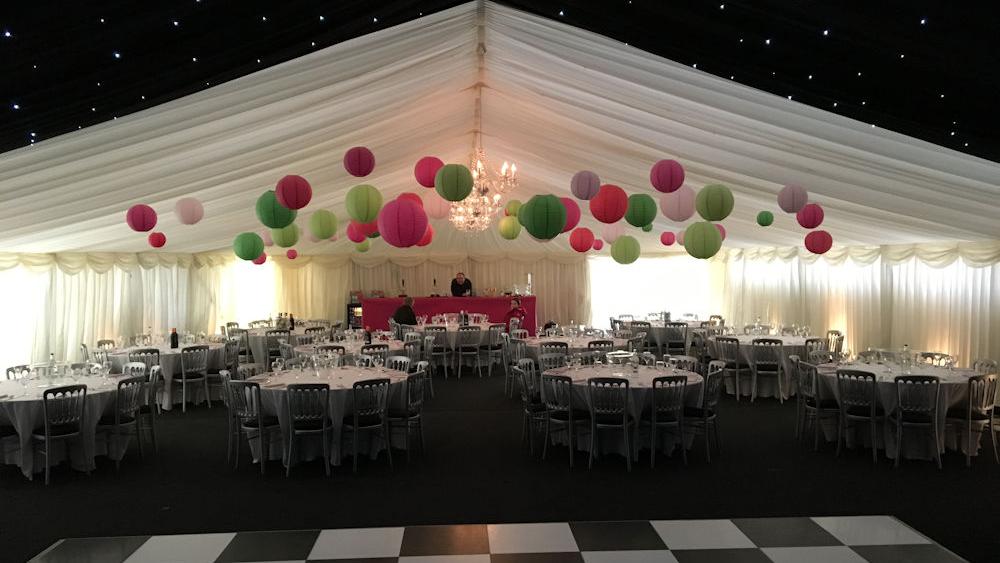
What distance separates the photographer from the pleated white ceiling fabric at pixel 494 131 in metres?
5.99

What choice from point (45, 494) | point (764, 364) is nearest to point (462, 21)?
point (45, 494)

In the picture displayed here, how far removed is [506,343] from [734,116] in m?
6.32

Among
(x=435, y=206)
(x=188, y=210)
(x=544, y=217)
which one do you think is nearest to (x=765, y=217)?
(x=544, y=217)

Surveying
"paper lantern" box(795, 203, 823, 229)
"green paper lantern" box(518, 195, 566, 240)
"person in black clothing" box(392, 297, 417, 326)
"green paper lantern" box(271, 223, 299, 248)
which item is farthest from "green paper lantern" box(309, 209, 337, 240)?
"paper lantern" box(795, 203, 823, 229)

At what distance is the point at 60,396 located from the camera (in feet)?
22.0

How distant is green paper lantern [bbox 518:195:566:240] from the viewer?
705cm

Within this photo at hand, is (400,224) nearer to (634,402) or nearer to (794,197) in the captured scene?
(634,402)

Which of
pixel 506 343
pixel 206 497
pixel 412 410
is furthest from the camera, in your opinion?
pixel 506 343

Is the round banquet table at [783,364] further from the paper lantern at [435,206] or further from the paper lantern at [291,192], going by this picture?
the paper lantern at [291,192]

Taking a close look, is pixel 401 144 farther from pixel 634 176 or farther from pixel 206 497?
pixel 206 497

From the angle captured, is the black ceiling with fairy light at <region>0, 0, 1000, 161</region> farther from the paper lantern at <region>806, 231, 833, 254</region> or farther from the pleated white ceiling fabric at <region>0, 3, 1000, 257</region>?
the paper lantern at <region>806, 231, 833, 254</region>

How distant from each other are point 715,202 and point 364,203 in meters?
3.88

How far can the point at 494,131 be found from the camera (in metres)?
11.8

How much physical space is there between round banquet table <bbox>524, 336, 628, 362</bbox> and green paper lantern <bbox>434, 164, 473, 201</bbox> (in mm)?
3804
